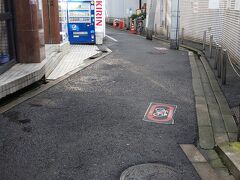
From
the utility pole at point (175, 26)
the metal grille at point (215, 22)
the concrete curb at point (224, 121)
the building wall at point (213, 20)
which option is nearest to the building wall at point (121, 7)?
the building wall at point (213, 20)

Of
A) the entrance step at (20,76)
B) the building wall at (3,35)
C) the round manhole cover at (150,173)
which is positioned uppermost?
the building wall at (3,35)

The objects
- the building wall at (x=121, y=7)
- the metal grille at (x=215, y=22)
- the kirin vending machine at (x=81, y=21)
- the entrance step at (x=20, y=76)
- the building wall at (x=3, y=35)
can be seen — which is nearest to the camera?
the entrance step at (x=20, y=76)

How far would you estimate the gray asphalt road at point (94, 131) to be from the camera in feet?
15.6

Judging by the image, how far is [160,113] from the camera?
7.17m

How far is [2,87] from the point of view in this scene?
7.07 m

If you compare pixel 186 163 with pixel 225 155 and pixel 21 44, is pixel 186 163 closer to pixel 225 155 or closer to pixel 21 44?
pixel 225 155

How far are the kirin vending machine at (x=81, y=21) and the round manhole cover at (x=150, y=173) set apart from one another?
48.3 ft

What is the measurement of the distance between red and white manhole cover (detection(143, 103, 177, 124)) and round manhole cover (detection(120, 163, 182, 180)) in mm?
1903

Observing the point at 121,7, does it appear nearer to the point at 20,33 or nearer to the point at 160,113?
the point at 20,33

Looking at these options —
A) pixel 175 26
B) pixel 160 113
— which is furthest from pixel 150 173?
pixel 175 26

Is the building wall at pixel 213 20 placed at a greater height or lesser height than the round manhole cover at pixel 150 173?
greater

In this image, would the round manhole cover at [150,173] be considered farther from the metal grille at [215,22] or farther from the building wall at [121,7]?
the building wall at [121,7]

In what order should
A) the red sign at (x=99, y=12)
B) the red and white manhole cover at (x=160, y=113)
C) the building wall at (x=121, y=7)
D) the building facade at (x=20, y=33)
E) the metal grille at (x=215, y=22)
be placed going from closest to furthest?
the red and white manhole cover at (x=160, y=113) → the building facade at (x=20, y=33) → the metal grille at (x=215, y=22) → the red sign at (x=99, y=12) → the building wall at (x=121, y=7)

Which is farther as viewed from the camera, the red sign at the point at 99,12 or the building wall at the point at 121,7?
the building wall at the point at 121,7
